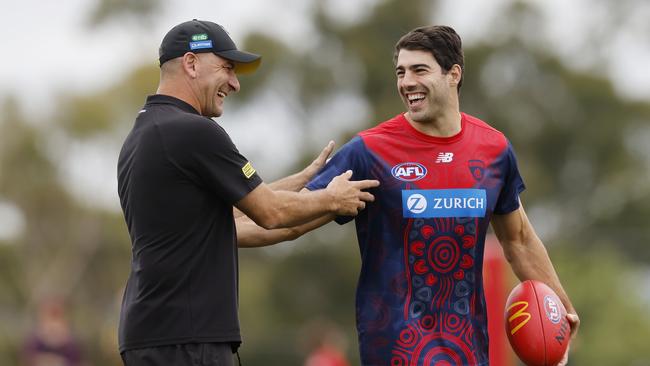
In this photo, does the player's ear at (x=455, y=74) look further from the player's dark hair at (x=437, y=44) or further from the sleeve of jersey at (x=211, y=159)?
the sleeve of jersey at (x=211, y=159)

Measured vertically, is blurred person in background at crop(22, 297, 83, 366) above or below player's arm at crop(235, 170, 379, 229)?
below

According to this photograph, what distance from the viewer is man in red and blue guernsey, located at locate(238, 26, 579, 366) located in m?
6.36

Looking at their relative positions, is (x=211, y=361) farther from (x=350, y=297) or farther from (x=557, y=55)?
(x=557, y=55)

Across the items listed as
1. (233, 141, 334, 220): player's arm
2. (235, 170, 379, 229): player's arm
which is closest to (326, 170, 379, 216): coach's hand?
(235, 170, 379, 229): player's arm

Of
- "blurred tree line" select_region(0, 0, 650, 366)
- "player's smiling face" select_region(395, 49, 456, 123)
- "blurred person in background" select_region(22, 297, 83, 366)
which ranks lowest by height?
"blurred tree line" select_region(0, 0, 650, 366)

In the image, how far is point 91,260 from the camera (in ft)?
115

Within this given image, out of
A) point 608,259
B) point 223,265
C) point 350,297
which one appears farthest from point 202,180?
point 350,297

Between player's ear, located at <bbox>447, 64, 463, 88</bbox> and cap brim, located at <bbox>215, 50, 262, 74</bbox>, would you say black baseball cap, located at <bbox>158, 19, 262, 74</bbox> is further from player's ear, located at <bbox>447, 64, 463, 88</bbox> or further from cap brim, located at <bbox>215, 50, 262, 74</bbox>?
player's ear, located at <bbox>447, 64, 463, 88</bbox>

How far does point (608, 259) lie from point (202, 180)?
21206mm

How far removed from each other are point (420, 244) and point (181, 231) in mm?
1237

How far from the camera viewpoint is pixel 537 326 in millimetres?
6629

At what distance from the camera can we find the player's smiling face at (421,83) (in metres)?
6.52

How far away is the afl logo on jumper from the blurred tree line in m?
21.0

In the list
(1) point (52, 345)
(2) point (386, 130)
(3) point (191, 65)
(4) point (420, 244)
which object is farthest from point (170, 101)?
(1) point (52, 345)
